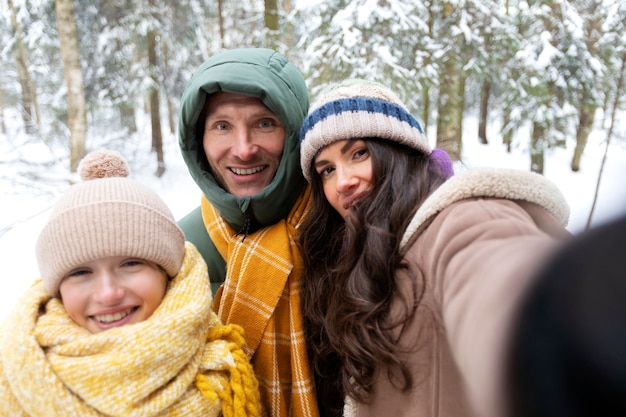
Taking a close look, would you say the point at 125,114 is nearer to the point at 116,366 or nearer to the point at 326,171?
the point at 326,171

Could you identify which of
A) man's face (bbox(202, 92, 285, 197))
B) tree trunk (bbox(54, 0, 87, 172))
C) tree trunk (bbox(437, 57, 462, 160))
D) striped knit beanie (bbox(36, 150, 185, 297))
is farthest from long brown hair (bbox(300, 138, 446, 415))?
tree trunk (bbox(54, 0, 87, 172))

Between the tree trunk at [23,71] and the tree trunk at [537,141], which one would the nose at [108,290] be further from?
the tree trunk at [23,71]

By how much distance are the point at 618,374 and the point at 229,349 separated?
4.44 ft

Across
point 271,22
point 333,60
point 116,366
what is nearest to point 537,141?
point 333,60

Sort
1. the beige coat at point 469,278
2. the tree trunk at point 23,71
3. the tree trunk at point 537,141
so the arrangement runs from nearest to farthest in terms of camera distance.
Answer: the beige coat at point 469,278, the tree trunk at point 537,141, the tree trunk at point 23,71

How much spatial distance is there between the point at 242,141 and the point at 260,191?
27 centimetres

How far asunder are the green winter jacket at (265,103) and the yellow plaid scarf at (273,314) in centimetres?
14

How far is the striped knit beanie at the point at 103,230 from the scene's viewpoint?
1.37 meters

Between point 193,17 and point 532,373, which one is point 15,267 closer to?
point 532,373

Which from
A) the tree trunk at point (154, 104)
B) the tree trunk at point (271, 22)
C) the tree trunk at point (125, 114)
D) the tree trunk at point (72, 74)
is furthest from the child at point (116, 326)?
the tree trunk at point (125, 114)

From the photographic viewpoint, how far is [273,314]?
1.90 metres

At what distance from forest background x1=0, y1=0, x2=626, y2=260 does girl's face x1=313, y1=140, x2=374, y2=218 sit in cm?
494

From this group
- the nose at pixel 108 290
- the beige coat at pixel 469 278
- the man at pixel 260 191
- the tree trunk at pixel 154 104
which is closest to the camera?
the beige coat at pixel 469 278

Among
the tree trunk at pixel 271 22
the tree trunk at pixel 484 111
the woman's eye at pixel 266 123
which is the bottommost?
the tree trunk at pixel 484 111
